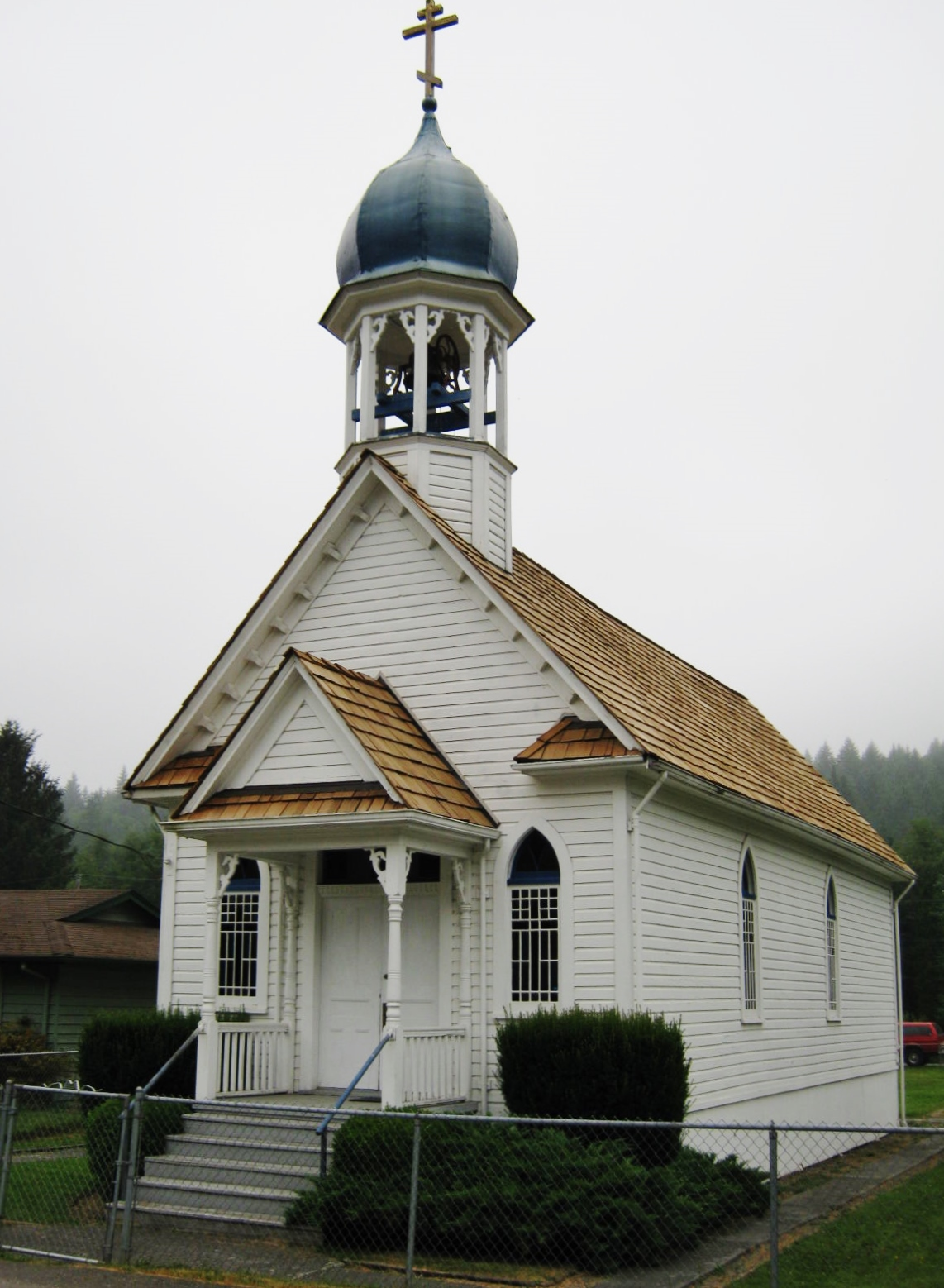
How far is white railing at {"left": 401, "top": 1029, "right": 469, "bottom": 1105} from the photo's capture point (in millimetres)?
14102

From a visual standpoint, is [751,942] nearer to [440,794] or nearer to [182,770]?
[440,794]

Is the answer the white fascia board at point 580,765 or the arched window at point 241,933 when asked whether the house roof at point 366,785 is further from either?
the arched window at point 241,933

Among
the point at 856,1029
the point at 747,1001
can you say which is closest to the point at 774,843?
the point at 747,1001

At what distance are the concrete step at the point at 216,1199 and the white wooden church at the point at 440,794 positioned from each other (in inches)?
53.9

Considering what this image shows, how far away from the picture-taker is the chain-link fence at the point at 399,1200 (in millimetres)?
11516

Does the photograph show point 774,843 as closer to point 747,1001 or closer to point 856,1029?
point 747,1001

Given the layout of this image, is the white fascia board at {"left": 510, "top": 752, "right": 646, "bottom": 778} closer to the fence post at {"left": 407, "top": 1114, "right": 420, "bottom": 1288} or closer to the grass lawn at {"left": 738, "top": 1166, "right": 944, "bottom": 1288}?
the grass lawn at {"left": 738, "top": 1166, "right": 944, "bottom": 1288}

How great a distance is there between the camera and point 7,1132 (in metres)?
12.1

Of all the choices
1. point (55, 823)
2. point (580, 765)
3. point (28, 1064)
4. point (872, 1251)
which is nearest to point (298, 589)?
point (580, 765)

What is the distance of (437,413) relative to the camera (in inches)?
783

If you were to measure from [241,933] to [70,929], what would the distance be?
18.9 meters

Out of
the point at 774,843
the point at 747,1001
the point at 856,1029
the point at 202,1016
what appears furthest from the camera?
the point at 856,1029

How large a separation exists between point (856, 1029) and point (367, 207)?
635 inches

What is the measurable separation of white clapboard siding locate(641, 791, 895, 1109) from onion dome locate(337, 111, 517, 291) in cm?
794
